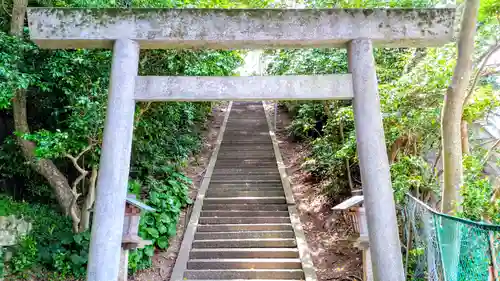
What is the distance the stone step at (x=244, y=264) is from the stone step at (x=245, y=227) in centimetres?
95

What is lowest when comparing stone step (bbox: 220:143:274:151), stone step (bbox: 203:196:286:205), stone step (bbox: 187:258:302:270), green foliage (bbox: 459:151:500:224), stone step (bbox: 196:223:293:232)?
stone step (bbox: 187:258:302:270)

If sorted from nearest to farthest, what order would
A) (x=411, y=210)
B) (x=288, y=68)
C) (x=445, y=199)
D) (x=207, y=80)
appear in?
(x=207, y=80) → (x=445, y=199) → (x=411, y=210) → (x=288, y=68)

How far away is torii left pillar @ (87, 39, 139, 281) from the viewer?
125 inches

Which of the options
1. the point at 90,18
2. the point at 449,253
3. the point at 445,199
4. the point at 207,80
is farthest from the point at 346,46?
the point at 90,18

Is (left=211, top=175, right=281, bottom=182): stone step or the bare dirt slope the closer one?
the bare dirt slope

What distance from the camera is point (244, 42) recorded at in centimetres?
361

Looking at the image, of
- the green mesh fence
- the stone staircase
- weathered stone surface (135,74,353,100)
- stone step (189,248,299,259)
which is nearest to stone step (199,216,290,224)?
the stone staircase

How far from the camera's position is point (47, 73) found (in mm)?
5215

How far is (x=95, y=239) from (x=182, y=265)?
10.4ft

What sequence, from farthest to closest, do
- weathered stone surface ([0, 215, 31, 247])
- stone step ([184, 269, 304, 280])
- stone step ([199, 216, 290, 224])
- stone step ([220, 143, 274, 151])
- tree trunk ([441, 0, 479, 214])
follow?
stone step ([220, 143, 274, 151])
stone step ([199, 216, 290, 224])
stone step ([184, 269, 304, 280])
weathered stone surface ([0, 215, 31, 247])
tree trunk ([441, 0, 479, 214])

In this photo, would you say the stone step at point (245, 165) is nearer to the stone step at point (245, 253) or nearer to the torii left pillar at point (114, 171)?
the stone step at point (245, 253)

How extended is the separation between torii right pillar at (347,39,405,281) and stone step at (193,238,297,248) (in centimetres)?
353

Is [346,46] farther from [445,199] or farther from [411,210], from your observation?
[411,210]

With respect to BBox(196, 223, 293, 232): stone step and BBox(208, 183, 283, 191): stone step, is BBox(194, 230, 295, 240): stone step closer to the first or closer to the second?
BBox(196, 223, 293, 232): stone step
